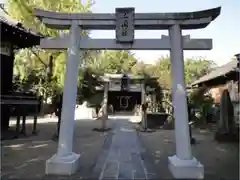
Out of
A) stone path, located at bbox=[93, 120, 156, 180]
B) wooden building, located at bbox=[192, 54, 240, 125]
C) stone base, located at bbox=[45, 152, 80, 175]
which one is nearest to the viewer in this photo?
stone base, located at bbox=[45, 152, 80, 175]

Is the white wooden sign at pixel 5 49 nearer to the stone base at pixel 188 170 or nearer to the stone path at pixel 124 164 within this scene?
the stone path at pixel 124 164

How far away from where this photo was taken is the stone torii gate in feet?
18.0

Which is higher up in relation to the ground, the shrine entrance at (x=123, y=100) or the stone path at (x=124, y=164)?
the shrine entrance at (x=123, y=100)

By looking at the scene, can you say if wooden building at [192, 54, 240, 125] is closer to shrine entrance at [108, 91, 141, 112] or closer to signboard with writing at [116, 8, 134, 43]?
signboard with writing at [116, 8, 134, 43]

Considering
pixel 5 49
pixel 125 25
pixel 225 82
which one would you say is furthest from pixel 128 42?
pixel 225 82

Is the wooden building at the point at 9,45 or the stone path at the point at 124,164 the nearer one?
the stone path at the point at 124,164

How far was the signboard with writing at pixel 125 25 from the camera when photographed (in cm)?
570

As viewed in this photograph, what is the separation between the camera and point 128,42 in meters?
5.76

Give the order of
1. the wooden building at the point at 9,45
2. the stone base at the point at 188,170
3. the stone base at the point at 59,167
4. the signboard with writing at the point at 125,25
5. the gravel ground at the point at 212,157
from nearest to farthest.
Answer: the stone base at the point at 188,170, the stone base at the point at 59,167, the gravel ground at the point at 212,157, the signboard with writing at the point at 125,25, the wooden building at the point at 9,45

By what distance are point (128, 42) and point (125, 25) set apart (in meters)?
0.37

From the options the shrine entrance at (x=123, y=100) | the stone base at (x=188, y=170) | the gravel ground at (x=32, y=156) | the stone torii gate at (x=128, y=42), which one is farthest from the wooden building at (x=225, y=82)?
the shrine entrance at (x=123, y=100)

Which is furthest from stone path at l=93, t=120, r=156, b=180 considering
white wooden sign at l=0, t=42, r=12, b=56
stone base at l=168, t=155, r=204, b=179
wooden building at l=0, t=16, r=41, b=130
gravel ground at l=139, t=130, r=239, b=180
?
white wooden sign at l=0, t=42, r=12, b=56

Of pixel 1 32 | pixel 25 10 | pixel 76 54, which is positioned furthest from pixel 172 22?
pixel 25 10

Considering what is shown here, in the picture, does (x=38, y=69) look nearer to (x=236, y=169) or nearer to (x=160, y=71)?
(x=160, y=71)
